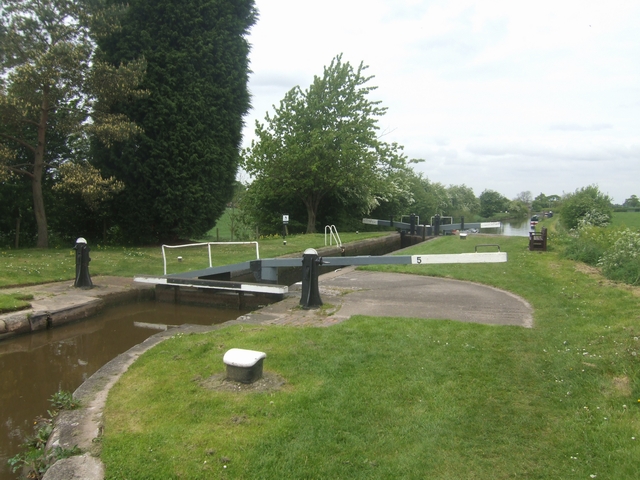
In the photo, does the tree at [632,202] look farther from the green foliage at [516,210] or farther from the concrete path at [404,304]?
the concrete path at [404,304]

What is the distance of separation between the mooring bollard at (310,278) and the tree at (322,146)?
13.7 m

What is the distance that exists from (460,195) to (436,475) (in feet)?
163

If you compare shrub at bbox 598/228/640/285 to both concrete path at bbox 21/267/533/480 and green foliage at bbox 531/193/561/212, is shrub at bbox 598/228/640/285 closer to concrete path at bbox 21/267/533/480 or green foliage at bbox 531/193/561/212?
concrete path at bbox 21/267/533/480

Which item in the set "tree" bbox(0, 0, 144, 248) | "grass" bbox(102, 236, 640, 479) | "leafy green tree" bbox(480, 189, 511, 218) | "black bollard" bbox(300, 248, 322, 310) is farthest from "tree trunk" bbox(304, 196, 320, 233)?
"leafy green tree" bbox(480, 189, 511, 218)

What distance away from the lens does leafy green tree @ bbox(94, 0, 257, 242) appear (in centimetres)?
1484

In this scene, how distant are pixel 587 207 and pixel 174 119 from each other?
16.7m

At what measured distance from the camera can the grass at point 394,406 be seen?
9.53 ft

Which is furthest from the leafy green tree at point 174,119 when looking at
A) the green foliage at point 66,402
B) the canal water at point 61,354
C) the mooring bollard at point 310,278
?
the green foliage at point 66,402

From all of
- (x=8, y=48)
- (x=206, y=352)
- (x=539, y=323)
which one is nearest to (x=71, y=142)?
(x=8, y=48)

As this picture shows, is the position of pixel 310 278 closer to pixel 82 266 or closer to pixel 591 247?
pixel 82 266

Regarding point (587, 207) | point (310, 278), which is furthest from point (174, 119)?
point (587, 207)

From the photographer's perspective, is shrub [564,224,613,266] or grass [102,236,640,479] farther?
shrub [564,224,613,266]

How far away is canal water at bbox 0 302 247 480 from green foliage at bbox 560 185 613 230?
17.0 meters

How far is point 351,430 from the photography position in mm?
3279
